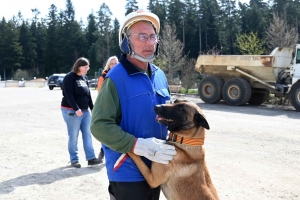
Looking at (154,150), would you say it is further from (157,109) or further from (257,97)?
(257,97)

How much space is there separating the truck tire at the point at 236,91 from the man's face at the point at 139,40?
15536 millimetres

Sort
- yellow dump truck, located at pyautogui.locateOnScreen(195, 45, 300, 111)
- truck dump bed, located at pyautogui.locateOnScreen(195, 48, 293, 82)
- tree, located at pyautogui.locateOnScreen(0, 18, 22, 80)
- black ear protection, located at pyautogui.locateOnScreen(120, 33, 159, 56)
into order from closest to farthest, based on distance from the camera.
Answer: black ear protection, located at pyautogui.locateOnScreen(120, 33, 159, 56), yellow dump truck, located at pyautogui.locateOnScreen(195, 45, 300, 111), truck dump bed, located at pyautogui.locateOnScreen(195, 48, 293, 82), tree, located at pyautogui.locateOnScreen(0, 18, 22, 80)

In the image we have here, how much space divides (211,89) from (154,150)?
17.1m

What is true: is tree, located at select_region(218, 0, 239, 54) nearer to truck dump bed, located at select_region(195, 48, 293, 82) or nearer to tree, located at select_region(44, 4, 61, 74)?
tree, located at select_region(44, 4, 61, 74)

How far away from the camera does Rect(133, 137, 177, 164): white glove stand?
2.42m

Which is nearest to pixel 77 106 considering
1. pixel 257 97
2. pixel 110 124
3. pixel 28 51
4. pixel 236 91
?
pixel 110 124

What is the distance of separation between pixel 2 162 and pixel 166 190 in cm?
529

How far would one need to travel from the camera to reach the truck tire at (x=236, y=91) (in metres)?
17.5

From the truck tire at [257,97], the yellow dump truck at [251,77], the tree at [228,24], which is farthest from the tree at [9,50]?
the truck tire at [257,97]

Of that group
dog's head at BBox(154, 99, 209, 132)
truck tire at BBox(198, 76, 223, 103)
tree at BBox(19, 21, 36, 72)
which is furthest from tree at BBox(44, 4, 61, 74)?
dog's head at BBox(154, 99, 209, 132)

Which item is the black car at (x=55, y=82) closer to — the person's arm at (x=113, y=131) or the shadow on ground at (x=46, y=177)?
the shadow on ground at (x=46, y=177)

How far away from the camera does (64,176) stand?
619cm

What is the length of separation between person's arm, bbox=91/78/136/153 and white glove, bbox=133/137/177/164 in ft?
0.18

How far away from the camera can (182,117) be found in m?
2.86
